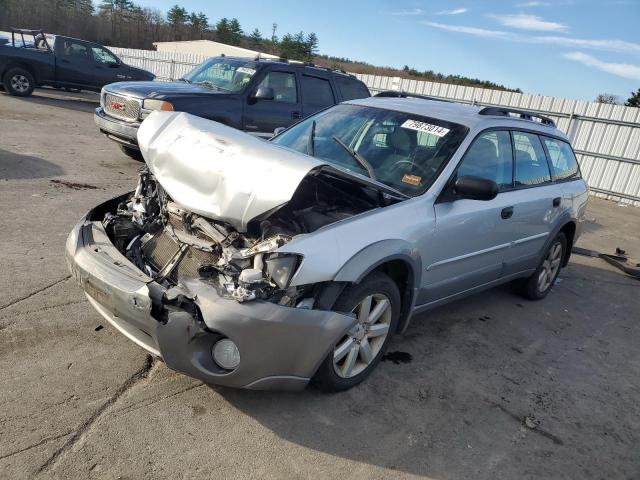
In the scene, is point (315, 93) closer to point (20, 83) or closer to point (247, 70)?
point (247, 70)

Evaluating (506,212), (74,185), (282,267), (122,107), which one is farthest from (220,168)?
(122,107)

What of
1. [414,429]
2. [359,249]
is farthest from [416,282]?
[414,429]

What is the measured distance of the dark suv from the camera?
7828 mm

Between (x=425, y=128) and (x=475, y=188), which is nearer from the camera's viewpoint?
(x=475, y=188)

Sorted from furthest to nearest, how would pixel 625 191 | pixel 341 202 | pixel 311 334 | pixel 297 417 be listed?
pixel 625 191, pixel 341 202, pixel 297 417, pixel 311 334

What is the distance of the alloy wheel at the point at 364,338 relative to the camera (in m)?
3.12

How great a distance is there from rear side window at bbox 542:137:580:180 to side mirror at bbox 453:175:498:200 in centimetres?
201

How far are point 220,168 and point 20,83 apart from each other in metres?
14.8

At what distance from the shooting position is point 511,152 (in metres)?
4.51

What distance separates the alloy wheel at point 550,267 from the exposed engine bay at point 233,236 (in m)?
2.85

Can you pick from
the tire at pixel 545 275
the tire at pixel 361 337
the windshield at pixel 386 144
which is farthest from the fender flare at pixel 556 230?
the tire at pixel 361 337

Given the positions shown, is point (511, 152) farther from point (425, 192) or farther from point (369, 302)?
point (369, 302)

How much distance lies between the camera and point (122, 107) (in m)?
8.07

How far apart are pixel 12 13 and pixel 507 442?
6253cm
